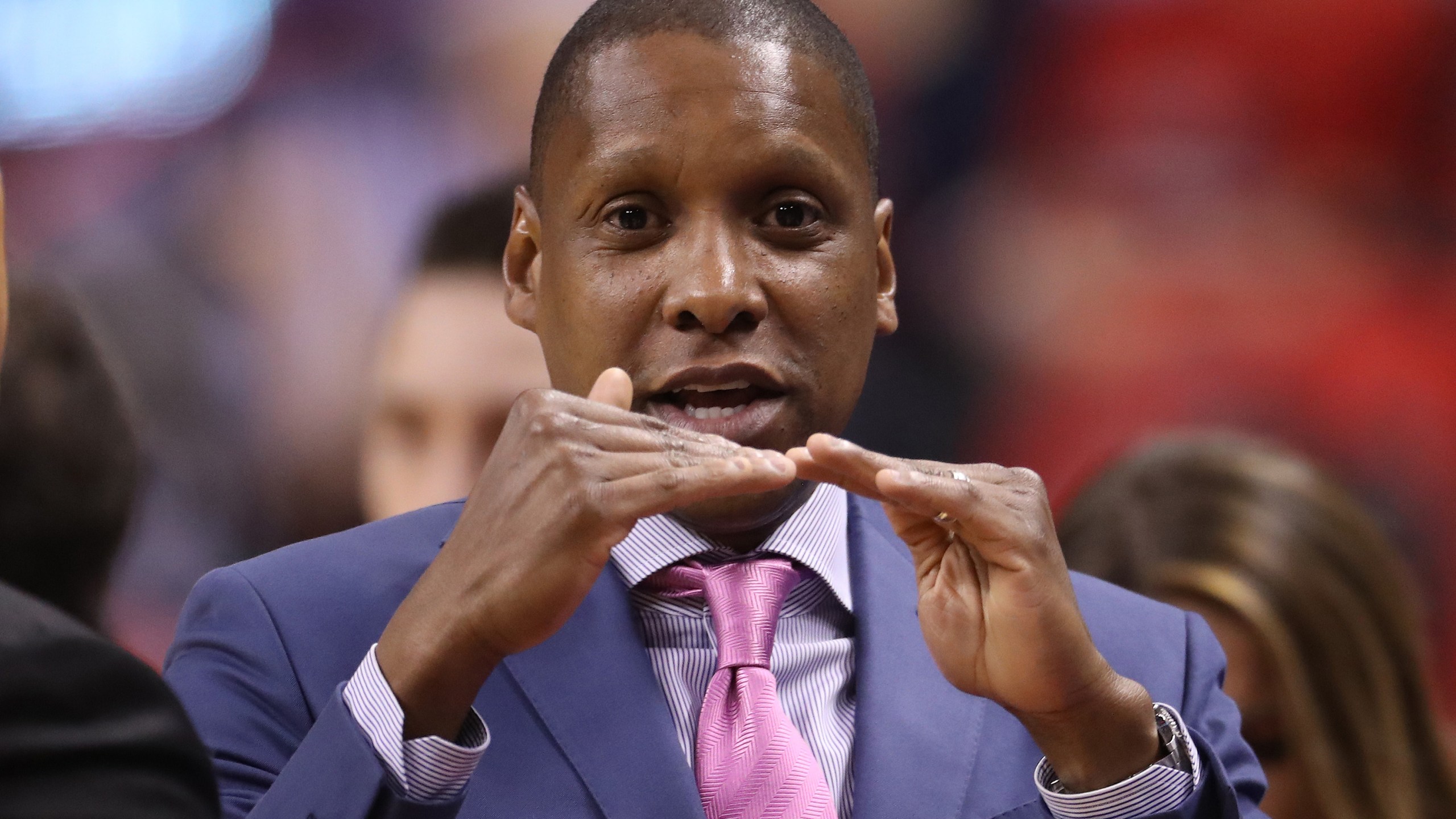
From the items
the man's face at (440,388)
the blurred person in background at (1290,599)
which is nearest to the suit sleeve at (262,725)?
the man's face at (440,388)

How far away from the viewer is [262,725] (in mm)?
1813

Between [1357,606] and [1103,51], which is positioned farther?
[1103,51]

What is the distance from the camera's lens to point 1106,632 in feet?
7.02

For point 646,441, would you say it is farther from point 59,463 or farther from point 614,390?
point 59,463

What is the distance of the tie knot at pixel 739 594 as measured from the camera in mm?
1934

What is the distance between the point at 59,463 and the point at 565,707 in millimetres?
1200

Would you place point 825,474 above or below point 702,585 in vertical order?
above

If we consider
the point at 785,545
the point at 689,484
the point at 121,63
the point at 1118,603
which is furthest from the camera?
the point at 121,63

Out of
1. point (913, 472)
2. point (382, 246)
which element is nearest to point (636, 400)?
point (913, 472)

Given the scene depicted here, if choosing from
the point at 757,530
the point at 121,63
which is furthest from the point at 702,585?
the point at 121,63

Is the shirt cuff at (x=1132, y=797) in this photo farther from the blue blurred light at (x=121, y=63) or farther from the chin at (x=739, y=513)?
the blue blurred light at (x=121, y=63)

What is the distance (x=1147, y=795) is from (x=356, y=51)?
2212mm

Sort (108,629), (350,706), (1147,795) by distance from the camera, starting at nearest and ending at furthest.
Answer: (350,706)
(1147,795)
(108,629)

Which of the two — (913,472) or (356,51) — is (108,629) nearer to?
(356,51)
